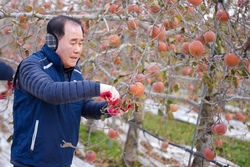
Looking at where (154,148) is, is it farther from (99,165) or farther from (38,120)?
(38,120)

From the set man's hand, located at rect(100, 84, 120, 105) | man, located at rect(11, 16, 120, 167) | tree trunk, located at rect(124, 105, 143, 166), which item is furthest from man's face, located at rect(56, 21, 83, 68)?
tree trunk, located at rect(124, 105, 143, 166)

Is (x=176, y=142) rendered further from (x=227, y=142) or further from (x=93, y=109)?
(x=93, y=109)

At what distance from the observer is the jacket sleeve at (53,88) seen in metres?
1.01

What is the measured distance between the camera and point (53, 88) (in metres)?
1.01

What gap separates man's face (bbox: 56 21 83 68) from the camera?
127 cm

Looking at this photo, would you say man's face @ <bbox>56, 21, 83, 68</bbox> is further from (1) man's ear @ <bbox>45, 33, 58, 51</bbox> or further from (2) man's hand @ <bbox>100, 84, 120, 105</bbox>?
(2) man's hand @ <bbox>100, 84, 120, 105</bbox>

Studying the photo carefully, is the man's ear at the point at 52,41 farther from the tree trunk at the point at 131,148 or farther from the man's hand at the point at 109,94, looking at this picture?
the tree trunk at the point at 131,148

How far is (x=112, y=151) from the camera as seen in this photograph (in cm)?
400

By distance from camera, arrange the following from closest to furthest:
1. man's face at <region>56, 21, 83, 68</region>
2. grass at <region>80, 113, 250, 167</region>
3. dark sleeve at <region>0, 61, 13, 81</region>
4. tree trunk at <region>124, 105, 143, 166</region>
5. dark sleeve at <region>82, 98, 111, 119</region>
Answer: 1. man's face at <region>56, 21, 83, 68</region>
2. dark sleeve at <region>82, 98, 111, 119</region>
3. dark sleeve at <region>0, 61, 13, 81</region>
4. tree trunk at <region>124, 105, 143, 166</region>
5. grass at <region>80, 113, 250, 167</region>

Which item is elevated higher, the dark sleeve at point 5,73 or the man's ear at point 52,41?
the man's ear at point 52,41

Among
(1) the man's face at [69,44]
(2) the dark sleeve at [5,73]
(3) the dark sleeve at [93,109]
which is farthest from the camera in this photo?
(2) the dark sleeve at [5,73]

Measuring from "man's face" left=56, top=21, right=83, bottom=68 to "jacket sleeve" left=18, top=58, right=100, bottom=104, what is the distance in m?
0.21

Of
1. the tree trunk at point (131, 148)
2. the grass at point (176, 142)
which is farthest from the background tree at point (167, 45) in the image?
the tree trunk at point (131, 148)

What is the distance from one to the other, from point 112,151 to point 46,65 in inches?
121
